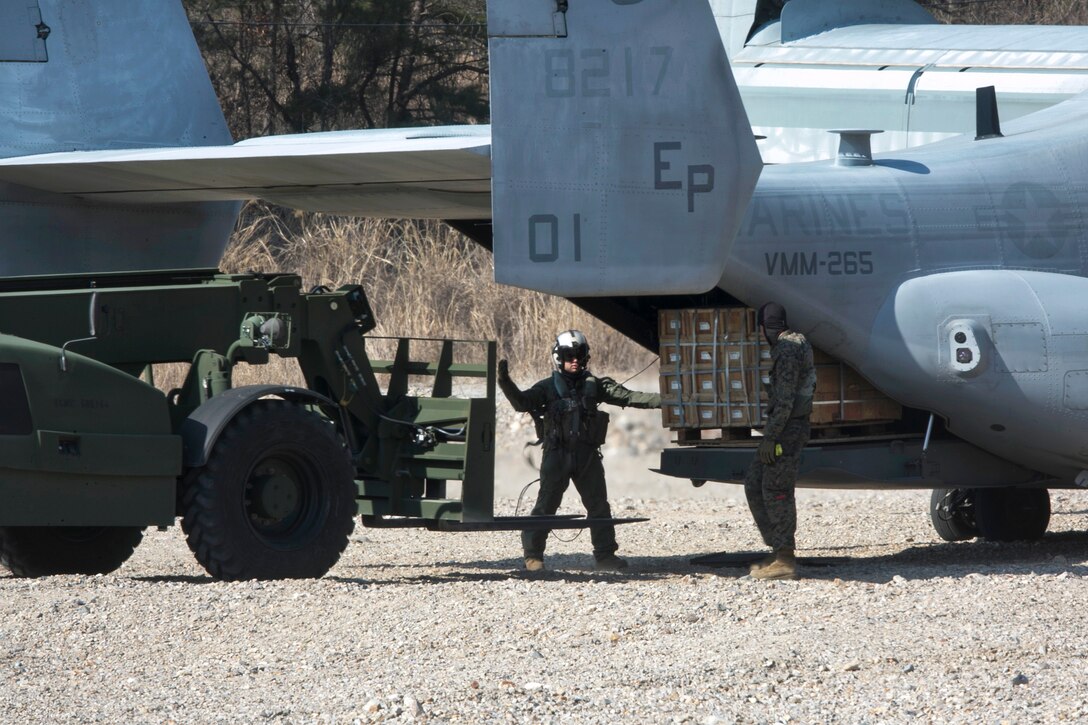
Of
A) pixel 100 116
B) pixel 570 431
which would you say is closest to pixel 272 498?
pixel 570 431

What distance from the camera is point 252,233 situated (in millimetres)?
21922

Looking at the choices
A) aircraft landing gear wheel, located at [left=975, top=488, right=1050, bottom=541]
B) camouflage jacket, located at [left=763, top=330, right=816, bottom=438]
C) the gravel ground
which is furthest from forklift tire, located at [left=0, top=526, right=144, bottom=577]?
aircraft landing gear wheel, located at [left=975, top=488, right=1050, bottom=541]

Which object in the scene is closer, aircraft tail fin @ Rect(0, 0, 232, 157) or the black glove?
the black glove

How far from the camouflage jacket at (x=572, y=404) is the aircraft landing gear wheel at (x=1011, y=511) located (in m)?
3.11

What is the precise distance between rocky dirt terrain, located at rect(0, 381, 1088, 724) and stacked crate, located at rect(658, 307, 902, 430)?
1.00 metres

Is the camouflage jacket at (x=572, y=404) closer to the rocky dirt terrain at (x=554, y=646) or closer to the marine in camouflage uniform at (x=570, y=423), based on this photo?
the marine in camouflage uniform at (x=570, y=423)

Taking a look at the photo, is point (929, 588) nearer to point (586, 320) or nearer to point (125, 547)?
point (125, 547)

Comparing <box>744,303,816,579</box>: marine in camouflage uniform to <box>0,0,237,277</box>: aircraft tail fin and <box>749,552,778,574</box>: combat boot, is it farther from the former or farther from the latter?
<box>0,0,237,277</box>: aircraft tail fin

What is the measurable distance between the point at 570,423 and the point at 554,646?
3.02 meters

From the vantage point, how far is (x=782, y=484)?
9.20 meters

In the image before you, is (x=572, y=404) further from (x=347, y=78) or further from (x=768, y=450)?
(x=347, y=78)

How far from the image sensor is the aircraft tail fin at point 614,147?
8.26 metres

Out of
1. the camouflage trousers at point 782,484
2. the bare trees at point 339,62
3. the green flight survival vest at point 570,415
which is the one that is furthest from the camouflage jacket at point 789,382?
the bare trees at point 339,62

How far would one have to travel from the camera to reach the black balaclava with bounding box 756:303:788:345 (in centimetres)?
917
